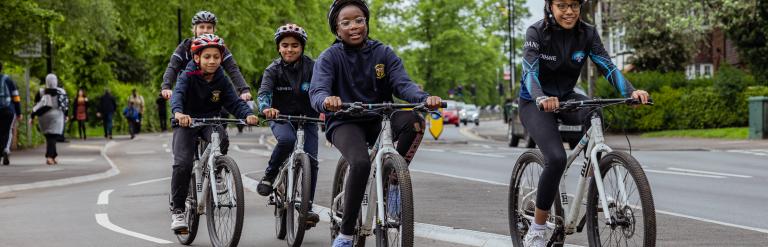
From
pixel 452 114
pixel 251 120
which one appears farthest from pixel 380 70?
pixel 452 114

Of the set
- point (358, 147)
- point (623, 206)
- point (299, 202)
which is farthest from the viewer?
point (299, 202)

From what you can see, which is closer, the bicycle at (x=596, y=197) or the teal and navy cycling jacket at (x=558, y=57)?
the bicycle at (x=596, y=197)

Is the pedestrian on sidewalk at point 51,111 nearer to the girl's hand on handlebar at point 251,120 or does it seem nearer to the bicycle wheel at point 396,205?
the girl's hand on handlebar at point 251,120

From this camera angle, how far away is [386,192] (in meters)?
6.68

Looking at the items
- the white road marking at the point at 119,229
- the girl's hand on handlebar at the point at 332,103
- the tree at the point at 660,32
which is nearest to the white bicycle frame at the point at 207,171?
the white road marking at the point at 119,229

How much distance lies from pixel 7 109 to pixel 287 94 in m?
11.9

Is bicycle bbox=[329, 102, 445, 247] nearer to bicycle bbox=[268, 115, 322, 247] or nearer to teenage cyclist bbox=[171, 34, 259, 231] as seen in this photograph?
bicycle bbox=[268, 115, 322, 247]

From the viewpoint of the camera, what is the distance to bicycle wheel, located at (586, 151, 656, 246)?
19.6ft

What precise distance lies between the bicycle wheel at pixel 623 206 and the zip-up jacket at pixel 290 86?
11.6 feet

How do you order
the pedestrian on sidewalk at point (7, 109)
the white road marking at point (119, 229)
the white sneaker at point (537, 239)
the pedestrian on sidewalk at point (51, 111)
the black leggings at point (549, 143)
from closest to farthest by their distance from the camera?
1. the black leggings at point (549, 143)
2. the white sneaker at point (537, 239)
3. the white road marking at point (119, 229)
4. the pedestrian on sidewalk at point (7, 109)
5. the pedestrian on sidewalk at point (51, 111)

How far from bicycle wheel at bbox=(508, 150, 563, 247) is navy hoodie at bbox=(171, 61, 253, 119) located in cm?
249

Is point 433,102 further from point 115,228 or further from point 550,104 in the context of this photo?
point 115,228

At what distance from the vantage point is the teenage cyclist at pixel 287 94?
9.27 metres

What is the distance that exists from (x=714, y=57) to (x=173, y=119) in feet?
154
